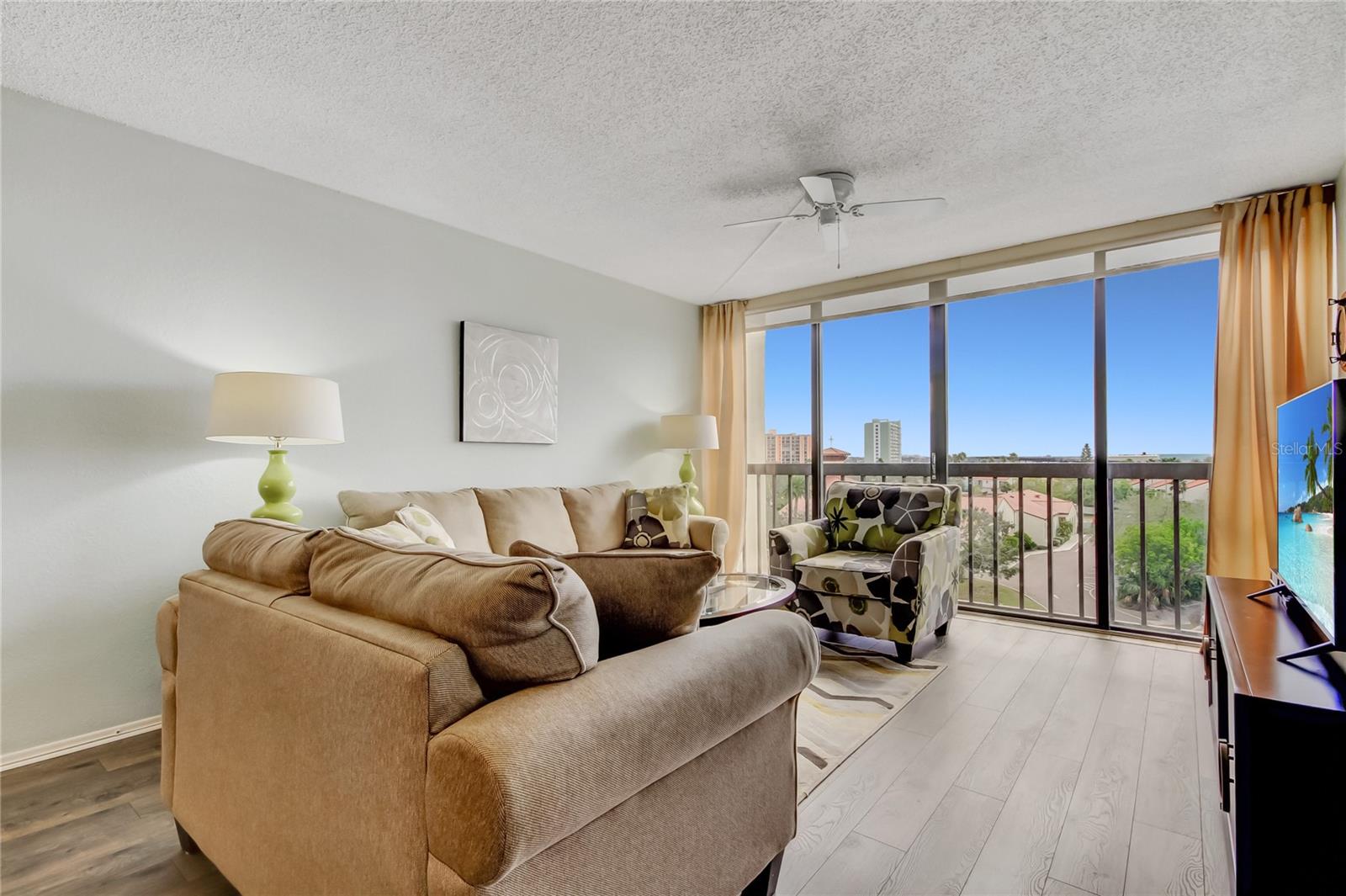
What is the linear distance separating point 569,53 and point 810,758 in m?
2.43

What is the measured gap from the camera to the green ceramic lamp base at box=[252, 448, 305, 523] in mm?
2617

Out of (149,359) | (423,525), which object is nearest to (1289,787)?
(423,525)

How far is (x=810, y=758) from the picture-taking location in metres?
2.18

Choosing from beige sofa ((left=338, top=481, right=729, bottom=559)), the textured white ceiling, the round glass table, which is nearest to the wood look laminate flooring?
the round glass table

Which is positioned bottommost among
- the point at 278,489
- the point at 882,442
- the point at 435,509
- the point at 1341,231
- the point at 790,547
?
the point at 790,547

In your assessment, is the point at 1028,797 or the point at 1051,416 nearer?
the point at 1028,797

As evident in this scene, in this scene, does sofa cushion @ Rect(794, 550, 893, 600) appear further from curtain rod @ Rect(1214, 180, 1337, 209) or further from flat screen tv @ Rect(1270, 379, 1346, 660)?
curtain rod @ Rect(1214, 180, 1337, 209)

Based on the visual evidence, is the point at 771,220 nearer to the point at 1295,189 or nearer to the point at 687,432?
the point at 687,432

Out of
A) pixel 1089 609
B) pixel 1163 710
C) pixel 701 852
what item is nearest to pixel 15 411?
pixel 701 852

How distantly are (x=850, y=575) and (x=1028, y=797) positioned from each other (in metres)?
1.43

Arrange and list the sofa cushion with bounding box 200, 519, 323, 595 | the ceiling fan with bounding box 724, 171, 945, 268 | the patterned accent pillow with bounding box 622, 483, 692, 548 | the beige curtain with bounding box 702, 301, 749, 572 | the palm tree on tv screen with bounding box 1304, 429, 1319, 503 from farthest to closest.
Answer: the beige curtain with bounding box 702, 301, 749, 572, the patterned accent pillow with bounding box 622, 483, 692, 548, the ceiling fan with bounding box 724, 171, 945, 268, the palm tree on tv screen with bounding box 1304, 429, 1319, 503, the sofa cushion with bounding box 200, 519, 323, 595

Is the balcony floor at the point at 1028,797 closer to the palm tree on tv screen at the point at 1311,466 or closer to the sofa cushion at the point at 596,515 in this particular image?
the palm tree on tv screen at the point at 1311,466

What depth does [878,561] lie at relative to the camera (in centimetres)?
344

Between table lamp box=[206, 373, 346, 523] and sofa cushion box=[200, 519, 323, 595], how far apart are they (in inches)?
29.2
